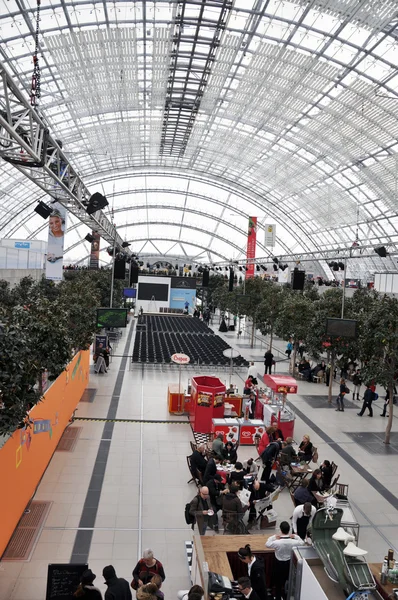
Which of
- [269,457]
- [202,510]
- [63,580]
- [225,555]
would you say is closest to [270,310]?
[269,457]

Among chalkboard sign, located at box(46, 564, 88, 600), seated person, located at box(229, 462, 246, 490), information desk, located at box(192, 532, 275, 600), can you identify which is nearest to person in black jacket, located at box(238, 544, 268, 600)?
information desk, located at box(192, 532, 275, 600)

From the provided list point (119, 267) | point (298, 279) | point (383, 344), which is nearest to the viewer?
point (383, 344)

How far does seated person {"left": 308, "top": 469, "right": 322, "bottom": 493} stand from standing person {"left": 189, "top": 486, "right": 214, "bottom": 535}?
2284 mm

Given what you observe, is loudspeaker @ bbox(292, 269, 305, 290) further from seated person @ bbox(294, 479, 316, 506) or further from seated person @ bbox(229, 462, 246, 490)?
seated person @ bbox(294, 479, 316, 506)

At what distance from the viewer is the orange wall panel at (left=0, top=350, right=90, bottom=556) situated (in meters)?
8.30

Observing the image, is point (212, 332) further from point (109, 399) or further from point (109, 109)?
point (109, 399)

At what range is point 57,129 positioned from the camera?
3884 centimetres

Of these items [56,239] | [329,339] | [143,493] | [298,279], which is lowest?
[143,493]

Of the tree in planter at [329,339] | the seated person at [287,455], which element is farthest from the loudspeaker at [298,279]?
the seated person at [287,455]

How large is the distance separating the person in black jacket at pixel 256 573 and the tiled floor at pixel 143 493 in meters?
1.55

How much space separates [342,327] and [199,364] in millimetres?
10034

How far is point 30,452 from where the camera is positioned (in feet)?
33.1

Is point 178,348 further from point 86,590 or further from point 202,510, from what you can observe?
point 86,590

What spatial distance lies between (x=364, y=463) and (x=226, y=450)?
432cm
